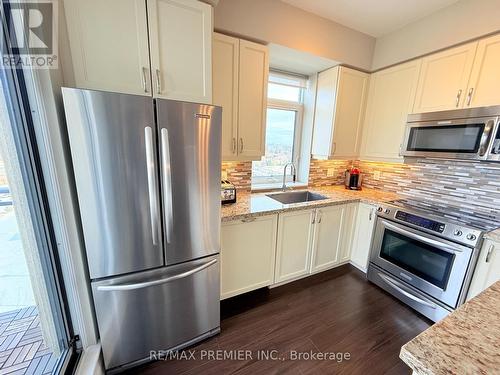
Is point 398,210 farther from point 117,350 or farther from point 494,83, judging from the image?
point 117,350

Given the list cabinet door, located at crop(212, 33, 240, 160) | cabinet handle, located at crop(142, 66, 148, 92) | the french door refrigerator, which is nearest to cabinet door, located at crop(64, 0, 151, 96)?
cabinet handle, located at crop(142, 66, 148, 92)

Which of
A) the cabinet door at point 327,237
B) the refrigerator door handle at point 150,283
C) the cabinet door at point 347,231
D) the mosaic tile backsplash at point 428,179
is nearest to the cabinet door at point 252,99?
the mosaic tile backsplash at point 428,179

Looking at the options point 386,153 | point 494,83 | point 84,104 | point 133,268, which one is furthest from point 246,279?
point 494,83

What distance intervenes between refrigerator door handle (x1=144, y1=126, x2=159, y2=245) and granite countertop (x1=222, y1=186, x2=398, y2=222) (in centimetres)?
54

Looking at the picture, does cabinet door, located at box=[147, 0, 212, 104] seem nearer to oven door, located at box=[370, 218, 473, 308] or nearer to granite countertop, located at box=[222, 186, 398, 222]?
granite countertop, located at box=[222, 186, 398, 222]

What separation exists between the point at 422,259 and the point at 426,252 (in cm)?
8

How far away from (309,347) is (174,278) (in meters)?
1.16

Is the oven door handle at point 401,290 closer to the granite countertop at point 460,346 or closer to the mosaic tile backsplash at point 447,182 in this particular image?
the mosaic tile backsplash at point 447,182

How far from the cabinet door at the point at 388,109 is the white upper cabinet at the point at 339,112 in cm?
11

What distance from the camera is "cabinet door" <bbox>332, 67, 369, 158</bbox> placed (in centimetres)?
245

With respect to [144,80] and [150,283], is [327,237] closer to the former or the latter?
[150,283]

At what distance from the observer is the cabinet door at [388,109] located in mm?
2217
